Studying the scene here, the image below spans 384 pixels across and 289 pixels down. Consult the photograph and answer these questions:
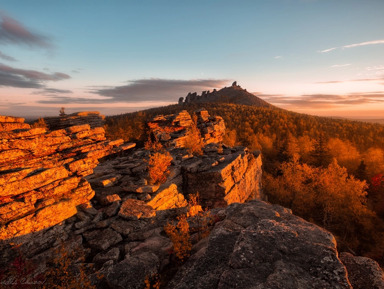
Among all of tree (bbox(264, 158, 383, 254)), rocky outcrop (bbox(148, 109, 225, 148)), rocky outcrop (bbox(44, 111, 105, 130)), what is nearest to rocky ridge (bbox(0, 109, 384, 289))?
rocky outcrop (bbox(44, 111, 105, 130))

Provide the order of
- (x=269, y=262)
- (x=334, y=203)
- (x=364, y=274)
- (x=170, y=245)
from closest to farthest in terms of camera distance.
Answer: (x=269, y=262) < (x=364, y=274) < (x=170, y=245) < (x=334, y=203)

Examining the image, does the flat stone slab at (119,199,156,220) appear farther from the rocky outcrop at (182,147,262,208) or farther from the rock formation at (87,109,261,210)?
the rocky outcrop at (182,147,262,208)

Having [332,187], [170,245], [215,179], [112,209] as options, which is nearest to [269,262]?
[170,245]

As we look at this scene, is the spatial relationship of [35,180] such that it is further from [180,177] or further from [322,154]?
[322,154]

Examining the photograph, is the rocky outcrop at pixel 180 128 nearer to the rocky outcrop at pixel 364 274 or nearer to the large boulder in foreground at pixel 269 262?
the large boulder in foreground at pixel 269 262

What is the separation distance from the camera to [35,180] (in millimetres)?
13109

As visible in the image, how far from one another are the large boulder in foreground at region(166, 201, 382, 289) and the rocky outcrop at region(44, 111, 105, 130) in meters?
32.2

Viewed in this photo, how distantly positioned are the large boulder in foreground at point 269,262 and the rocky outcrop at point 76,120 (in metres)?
32.2

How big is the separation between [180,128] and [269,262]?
40.9m

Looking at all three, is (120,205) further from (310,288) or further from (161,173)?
(310,288)

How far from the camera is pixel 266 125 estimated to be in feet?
316

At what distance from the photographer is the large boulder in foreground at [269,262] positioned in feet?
15.8

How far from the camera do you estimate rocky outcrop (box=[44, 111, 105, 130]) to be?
30.9 meters

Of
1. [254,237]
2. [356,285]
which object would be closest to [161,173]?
[254,237]
